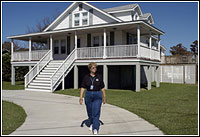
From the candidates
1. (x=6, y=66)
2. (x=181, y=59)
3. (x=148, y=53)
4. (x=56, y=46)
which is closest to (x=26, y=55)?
(x=56, y=46)

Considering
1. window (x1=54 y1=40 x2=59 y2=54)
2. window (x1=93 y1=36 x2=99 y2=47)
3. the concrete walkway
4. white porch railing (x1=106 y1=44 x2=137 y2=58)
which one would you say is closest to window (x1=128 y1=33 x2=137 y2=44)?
window (x1=93 y1=36 x2=99 y2=47)

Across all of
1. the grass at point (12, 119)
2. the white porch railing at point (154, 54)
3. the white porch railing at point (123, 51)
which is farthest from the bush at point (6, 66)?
the grass at point (12, 119)

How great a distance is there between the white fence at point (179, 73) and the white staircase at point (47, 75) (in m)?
12.3

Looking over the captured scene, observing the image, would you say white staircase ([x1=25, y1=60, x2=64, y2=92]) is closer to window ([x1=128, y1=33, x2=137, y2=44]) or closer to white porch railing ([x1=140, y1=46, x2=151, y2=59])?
white porch railing ([x1=140, y1=46, x2=151, y2=59])

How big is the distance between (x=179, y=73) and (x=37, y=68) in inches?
597

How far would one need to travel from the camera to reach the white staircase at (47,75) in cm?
1527

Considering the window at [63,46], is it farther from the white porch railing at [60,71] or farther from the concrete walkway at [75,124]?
the concrete walkway at [75,124]

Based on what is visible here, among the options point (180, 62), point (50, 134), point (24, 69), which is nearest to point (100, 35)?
point (180, 62)

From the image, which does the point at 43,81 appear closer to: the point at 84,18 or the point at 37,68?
the point at 37,68

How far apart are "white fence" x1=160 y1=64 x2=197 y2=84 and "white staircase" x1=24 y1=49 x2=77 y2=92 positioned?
12276 mm

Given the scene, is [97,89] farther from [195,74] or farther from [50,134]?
[195,74]

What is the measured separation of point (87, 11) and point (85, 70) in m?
5.32

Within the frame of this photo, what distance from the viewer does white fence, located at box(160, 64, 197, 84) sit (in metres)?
23.3

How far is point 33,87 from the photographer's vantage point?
51.2 feet
